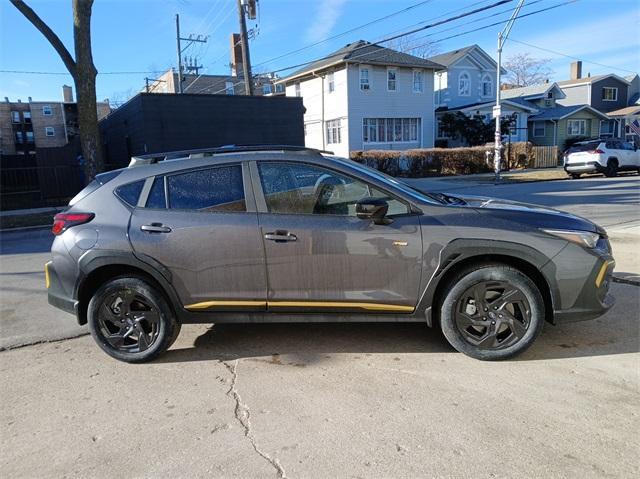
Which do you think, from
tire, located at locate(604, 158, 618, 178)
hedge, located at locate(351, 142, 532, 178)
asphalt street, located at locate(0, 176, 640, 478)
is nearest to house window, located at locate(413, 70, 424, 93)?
hedge, located at locate(351, 142, 532, 178)

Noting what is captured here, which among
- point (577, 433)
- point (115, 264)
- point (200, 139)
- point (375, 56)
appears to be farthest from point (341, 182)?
point (375, 56)

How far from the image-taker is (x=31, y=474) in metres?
2.63

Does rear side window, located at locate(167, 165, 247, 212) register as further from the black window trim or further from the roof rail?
the roof rail

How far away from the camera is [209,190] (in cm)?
395

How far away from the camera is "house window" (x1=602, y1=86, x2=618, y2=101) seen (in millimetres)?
47312

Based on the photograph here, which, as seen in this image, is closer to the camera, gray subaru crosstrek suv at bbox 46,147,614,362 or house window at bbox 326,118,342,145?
gray subaru crosstrek suv at bbox 46,147,614,362

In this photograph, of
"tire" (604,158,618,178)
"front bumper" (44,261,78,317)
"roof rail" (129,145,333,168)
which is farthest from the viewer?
"tire" (604,158,618,178)

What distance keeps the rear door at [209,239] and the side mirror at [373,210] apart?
84cm

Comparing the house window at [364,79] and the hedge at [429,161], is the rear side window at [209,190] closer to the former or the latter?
the hedge at [429,161]

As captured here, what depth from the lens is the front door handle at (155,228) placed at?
3.85 meters

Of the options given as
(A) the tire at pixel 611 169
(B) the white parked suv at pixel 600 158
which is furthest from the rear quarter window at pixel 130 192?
→ (A) the tire at pixel 611 169

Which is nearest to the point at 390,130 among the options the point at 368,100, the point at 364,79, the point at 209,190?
the point at 368,100

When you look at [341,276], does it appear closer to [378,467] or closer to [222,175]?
[222,175]

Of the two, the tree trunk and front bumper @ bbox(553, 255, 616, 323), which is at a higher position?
the tree trunk
